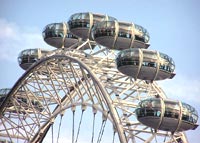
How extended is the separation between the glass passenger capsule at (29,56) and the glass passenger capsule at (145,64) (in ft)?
75.1

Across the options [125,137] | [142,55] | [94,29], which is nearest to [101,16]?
[94,29]

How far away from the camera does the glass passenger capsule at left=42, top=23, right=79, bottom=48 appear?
80.6m

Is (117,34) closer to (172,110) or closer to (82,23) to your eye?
(82,23)

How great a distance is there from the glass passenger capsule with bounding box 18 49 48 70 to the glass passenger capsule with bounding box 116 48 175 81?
2288 cm

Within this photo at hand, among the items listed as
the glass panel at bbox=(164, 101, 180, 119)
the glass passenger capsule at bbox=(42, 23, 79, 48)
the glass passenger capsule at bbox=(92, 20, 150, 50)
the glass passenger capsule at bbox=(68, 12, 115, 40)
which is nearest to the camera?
the glass panel at bbox=(164, 101, 180, 119)

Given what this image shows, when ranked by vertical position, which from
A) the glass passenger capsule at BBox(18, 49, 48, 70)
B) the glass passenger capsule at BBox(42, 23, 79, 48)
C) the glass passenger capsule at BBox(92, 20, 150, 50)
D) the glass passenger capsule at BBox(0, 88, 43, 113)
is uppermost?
the glass passenger capsule at BBox(92, 20, 150, 50)

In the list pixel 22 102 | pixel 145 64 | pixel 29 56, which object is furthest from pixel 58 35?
pixel 145 64

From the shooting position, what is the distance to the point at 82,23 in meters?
73.9

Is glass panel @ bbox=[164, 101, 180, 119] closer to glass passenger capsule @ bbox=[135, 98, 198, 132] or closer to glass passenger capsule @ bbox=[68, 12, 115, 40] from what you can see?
glass passenger capsule @ bbox=[135, 98, 198, 132]

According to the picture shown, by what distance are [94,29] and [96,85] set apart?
24.2 ft

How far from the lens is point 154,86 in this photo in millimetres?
69688

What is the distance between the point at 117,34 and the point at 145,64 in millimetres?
5590

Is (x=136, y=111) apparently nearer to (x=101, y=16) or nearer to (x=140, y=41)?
(x=140, y=41)

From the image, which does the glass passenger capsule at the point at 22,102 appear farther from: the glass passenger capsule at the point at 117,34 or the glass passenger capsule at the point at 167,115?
the glass passenger capsule at the point at 167,115
